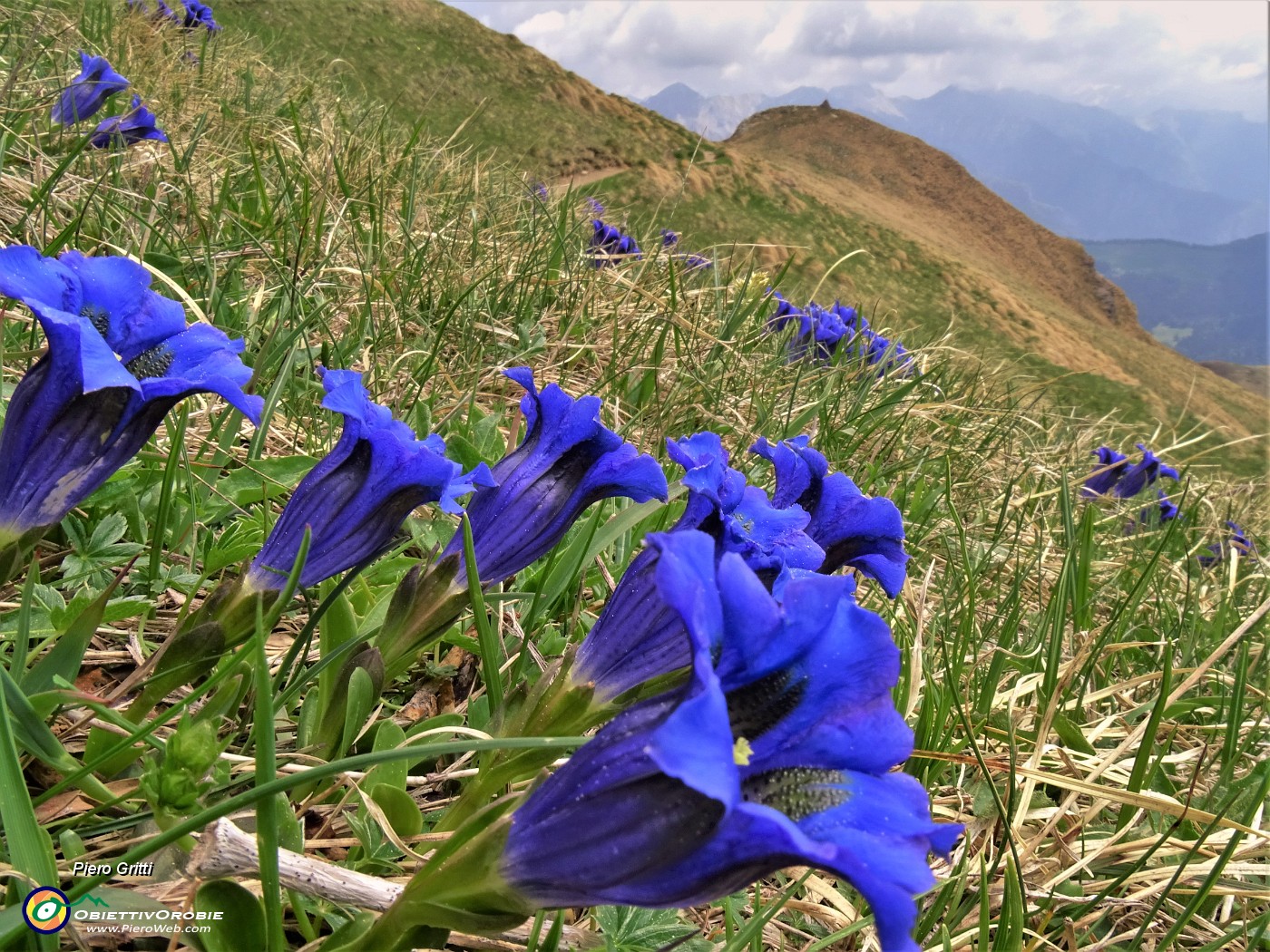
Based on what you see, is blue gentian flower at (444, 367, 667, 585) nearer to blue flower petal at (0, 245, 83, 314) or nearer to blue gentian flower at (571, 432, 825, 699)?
blue gentian flower at (571, 432, 825, 699)

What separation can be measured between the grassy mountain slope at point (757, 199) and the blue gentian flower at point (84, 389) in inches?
575

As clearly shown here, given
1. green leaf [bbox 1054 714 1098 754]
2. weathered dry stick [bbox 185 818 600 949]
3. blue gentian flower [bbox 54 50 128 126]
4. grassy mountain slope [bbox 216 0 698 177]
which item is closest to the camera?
weathered dry stick [bbox 185 818 600 949]

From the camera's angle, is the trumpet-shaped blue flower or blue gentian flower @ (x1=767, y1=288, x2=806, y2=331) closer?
the trumpet-shaped blue flower

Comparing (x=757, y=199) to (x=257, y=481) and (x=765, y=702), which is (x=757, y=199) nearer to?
(x=257, y=481)

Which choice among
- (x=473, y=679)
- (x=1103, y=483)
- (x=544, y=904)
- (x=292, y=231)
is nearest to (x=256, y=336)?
(x=292, y=231)

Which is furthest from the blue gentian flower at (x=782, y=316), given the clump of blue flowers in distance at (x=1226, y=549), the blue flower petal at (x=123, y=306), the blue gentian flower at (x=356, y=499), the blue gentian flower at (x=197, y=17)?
the blue gentian flower at (x=197, y=17)

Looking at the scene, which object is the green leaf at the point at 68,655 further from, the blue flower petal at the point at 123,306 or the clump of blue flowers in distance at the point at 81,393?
the blue flower petal at the point at 123,306

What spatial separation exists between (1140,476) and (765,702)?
579 centimetres

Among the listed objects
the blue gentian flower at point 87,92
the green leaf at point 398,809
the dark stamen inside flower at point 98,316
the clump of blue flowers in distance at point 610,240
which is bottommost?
the green leaf at point 398,809

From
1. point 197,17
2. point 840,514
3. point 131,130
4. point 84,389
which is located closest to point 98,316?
point 84,389

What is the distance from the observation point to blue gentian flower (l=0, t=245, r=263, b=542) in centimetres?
103

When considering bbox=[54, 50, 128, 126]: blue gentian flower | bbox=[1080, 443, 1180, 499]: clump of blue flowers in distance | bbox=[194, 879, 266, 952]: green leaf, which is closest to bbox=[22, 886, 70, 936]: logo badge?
bbox=[194, 879, 266, 952]: green leaf

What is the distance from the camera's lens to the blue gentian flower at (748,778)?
2.38ft

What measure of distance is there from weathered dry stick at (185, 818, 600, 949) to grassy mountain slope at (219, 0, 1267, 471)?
1492 centimetres
